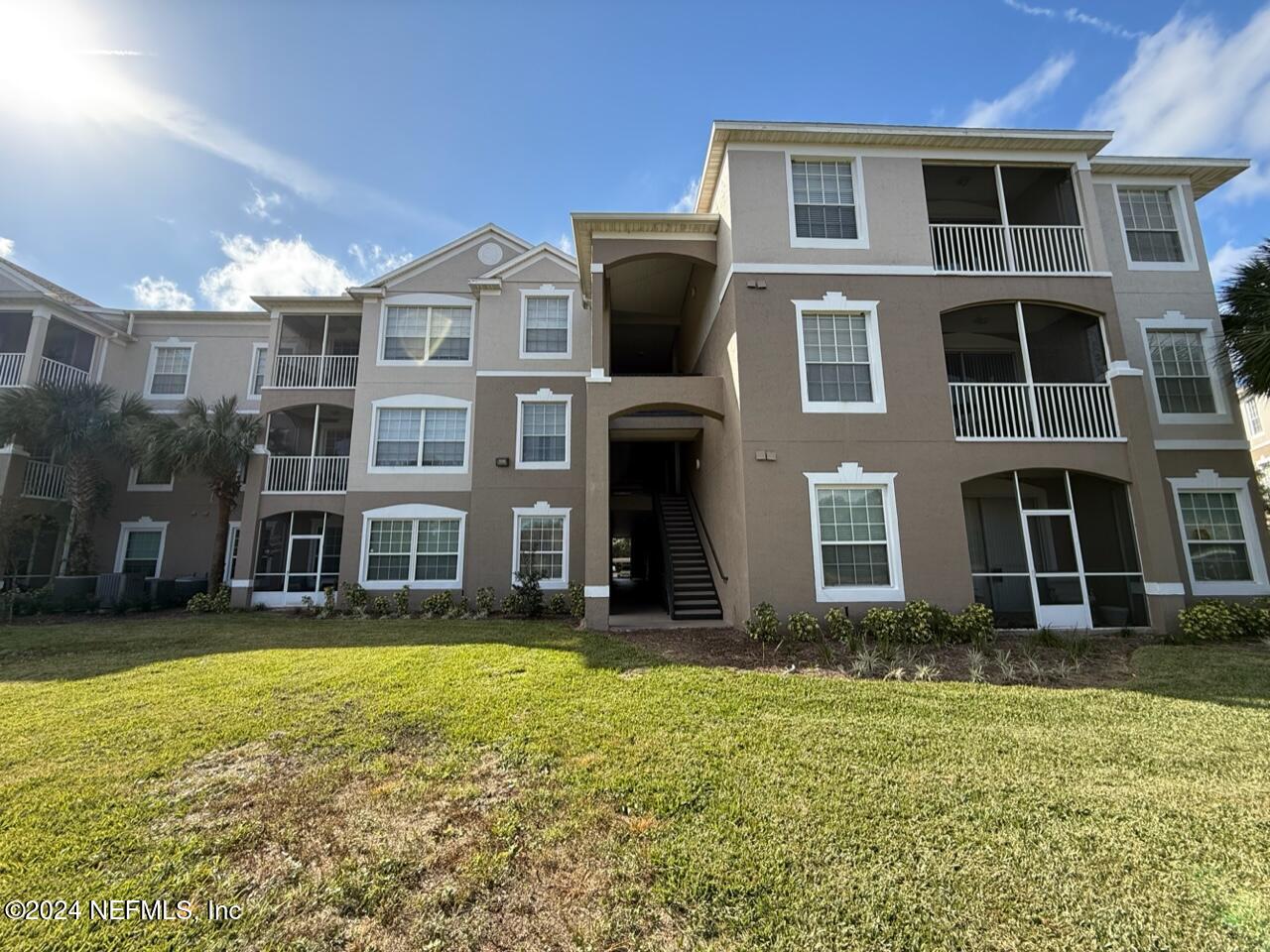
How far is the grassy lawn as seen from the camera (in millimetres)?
2641

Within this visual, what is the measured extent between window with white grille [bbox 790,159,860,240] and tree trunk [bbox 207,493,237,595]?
17.2m

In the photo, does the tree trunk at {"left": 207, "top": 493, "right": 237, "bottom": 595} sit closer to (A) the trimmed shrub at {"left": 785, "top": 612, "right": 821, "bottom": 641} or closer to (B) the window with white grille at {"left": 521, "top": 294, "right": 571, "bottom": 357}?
(B) the window with white grille at {"left": 521, "top": 294, "right": 571, "bottom": 357}

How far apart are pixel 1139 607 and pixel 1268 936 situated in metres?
10.4

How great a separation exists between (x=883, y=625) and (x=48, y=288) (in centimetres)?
2743

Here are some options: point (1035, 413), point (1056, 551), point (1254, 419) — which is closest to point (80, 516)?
point (1035, 413)

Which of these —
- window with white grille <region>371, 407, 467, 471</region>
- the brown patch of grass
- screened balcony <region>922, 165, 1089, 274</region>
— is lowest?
the brown patch of grass

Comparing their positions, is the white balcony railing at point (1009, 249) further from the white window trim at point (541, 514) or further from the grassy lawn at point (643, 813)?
the white window trim at point (541, 514)

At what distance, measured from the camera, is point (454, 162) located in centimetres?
1216

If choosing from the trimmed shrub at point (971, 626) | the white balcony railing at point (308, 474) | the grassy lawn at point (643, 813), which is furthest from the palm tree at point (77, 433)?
the trimmed shrub at point (971, 626)

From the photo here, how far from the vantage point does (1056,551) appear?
38.5ft

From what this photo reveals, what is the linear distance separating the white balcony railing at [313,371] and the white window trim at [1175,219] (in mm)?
20202

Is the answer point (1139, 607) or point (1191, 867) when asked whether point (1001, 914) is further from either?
point (1139, 607)

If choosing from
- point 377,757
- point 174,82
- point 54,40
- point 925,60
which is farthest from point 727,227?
point 377,757

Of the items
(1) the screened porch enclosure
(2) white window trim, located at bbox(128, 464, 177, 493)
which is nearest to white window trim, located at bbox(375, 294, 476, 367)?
(2) white window trim, located at bbox(128, 464, 177, 493)
